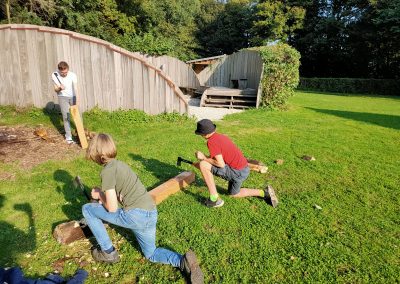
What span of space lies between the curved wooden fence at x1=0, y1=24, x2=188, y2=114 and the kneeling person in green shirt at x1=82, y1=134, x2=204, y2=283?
6788 millimetres

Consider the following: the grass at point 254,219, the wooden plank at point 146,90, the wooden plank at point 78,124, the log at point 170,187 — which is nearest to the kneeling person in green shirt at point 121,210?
the grass at point 254,219

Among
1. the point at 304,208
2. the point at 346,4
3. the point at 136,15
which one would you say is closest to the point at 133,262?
the point at 304,208

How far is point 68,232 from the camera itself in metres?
3.77

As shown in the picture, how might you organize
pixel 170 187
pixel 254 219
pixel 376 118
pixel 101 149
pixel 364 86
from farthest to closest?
pixel 364 86 → pixel 376 118 → pixel 170 187 → pixel 254 219 → pixel 101 149

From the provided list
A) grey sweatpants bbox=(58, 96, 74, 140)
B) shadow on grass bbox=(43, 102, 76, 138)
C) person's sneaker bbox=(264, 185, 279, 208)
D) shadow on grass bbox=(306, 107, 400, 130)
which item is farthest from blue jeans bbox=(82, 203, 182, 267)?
shadow on grass bbox=(306, 107, 400, 130)

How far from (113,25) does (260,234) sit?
88.4 ft

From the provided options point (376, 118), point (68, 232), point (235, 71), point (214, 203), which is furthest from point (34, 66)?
point (376, 118)

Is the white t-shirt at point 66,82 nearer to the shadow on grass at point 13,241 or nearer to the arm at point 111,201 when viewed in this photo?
the shadow on grass at point 13,241

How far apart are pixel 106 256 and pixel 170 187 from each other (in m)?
1.79

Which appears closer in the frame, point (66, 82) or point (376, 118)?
point (66, 82)

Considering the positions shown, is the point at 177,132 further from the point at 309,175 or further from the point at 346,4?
the point at 346,4

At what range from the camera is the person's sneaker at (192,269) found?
303cm

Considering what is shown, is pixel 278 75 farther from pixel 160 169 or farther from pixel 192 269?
pixel 192 269

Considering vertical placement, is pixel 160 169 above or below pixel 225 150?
below
